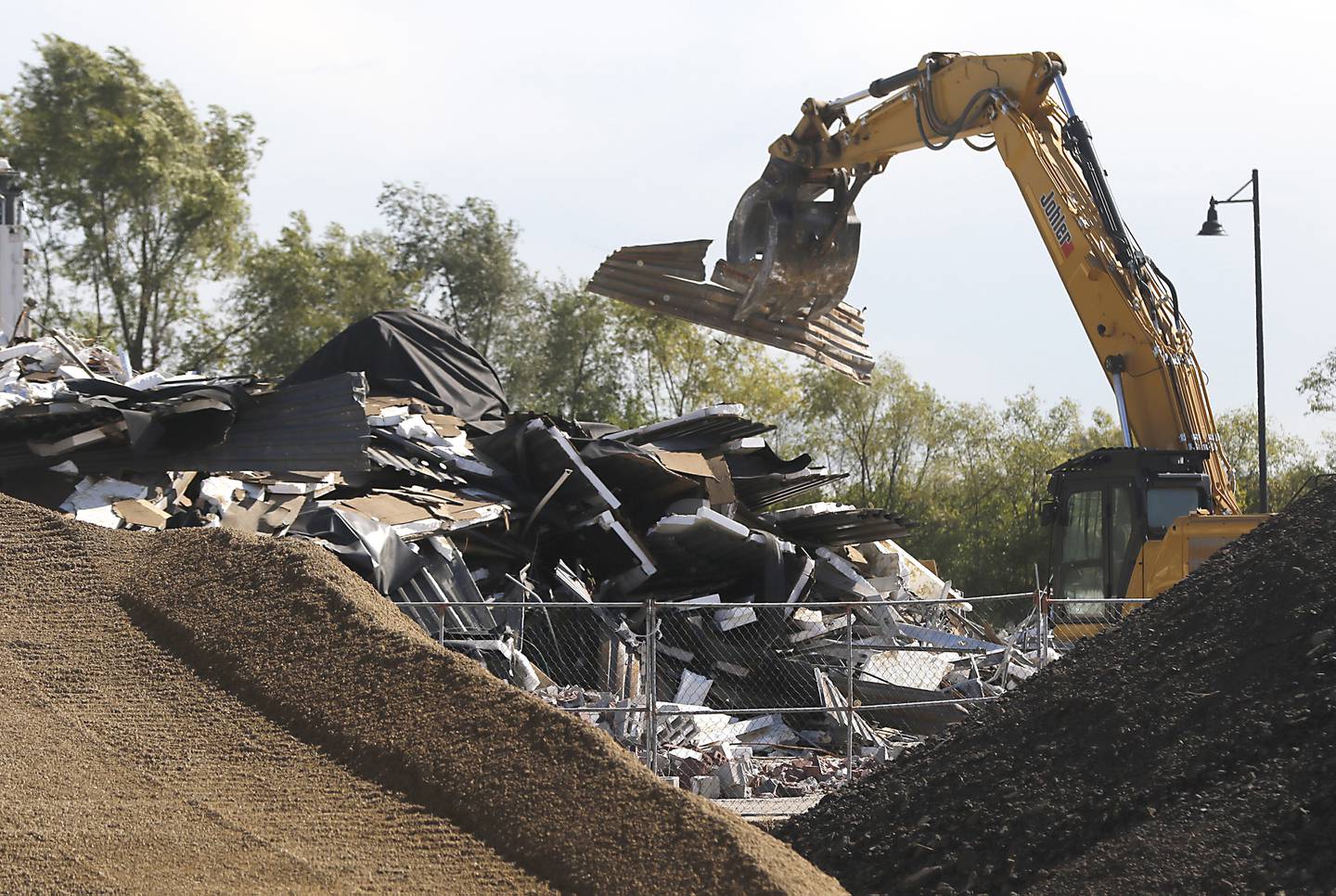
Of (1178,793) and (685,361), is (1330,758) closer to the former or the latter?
(1178,793)

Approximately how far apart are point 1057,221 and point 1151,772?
7976mm

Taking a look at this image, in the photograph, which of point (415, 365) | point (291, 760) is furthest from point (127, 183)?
point (291, 760)

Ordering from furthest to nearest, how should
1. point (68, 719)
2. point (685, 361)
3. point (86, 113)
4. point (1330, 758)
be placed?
point (685, 361), point (86, 113), point (68, 719), point (1330, 758)

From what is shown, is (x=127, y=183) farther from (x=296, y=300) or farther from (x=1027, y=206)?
(x=1027, y=206)

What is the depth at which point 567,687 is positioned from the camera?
10.7 meters

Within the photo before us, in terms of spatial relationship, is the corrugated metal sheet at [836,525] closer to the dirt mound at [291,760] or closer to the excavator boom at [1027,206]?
the excavator boom at [1027,206]

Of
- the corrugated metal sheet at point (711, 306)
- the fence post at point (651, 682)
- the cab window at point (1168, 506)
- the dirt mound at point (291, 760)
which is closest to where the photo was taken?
the dirt mound at point (291, 760)

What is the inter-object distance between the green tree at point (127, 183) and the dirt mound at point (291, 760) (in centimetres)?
2546

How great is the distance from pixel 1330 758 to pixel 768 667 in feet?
22.3

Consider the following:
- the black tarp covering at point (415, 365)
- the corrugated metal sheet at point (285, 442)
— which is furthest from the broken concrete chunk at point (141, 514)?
the black tarp covering at point (415, 365)

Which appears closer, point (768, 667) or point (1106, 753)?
point (1106, 753)

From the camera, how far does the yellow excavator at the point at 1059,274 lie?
12.1 metres

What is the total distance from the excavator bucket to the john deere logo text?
227 centimetres

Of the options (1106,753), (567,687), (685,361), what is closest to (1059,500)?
(567,687)
